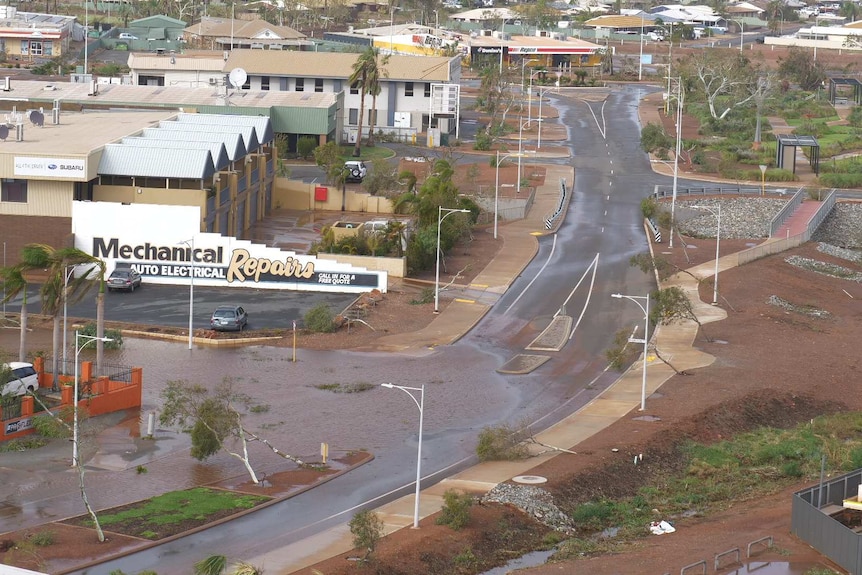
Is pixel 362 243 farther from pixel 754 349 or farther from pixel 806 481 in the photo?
pixel 806 481

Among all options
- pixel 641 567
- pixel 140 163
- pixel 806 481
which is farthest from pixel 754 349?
pixel 140 163

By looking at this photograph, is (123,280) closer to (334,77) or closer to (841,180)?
(334,77)

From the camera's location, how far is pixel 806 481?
57188mm

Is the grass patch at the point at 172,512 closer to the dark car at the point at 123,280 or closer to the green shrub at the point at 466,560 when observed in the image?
the green shrub at the point at 466,560

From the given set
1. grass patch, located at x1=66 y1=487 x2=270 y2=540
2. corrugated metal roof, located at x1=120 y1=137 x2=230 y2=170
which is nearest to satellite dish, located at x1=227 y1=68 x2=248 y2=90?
corrugated metal roof, located at x1=120 y1=137 x2=230 y2=170

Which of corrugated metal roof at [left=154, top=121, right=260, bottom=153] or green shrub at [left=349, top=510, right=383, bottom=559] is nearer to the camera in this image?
green shrub at [left=349, top=510, right=383, bottom=559]

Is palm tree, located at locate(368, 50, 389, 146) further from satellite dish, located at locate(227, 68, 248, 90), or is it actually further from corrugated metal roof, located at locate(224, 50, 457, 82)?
satellite dish, located at locate(227, 68, 248, 90)

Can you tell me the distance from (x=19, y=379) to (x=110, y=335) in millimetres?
12795

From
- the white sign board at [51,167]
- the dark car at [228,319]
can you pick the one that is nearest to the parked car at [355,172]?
the white sign board at [51,167]

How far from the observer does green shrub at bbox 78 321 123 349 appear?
2756 inches

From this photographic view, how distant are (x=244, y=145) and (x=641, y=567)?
2327 inches

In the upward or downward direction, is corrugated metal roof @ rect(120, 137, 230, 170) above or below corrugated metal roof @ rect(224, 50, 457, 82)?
below

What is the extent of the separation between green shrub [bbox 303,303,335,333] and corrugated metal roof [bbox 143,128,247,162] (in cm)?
2208

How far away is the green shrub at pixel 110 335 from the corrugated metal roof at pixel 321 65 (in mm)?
73384
